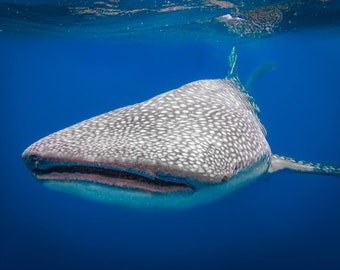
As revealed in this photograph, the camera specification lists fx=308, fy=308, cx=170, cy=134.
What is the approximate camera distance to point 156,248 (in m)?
12.9

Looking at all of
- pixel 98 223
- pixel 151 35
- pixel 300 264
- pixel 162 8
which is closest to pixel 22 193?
pixel 98 223

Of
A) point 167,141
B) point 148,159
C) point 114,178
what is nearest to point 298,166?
Answer: point 167,141

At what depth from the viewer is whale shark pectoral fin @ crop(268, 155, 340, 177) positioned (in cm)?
528

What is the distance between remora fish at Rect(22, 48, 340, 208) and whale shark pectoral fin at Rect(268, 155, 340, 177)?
1.64 meters

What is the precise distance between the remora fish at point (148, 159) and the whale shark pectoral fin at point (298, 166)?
5.38ft

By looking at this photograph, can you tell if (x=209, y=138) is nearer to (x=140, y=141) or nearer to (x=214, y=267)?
(x=140, y=141)

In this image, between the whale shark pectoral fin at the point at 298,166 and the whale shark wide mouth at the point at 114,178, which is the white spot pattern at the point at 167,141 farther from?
the whale shark pectoral fin at the point at 298,166

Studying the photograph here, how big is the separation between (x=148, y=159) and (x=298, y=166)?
404 cm

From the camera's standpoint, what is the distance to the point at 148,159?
2.49 metres

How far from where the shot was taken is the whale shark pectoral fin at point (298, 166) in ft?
17.3

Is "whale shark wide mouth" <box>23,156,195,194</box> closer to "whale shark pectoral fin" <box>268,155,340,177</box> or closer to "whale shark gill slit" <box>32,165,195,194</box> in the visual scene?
"whale shark gill slit" <box>32,165,195,194</box>

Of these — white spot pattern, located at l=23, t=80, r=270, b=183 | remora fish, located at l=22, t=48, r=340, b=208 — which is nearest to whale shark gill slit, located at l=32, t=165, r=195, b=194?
remora fish, located at l=22, t=48, r=340, b=208

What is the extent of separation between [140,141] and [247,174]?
135cm

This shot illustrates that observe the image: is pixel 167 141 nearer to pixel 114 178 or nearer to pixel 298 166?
pixel 114 178
